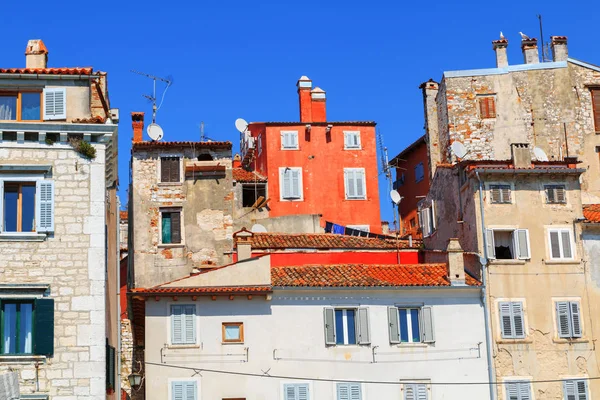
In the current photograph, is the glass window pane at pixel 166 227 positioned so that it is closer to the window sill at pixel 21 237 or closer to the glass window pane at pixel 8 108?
the glass window pane at pixel 8 108

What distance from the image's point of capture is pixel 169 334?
3759cm

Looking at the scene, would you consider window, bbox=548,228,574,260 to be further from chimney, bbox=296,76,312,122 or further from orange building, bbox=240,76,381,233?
chimney, bbox=296,76,312,122

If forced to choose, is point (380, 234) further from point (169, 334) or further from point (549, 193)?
point (169, 334)

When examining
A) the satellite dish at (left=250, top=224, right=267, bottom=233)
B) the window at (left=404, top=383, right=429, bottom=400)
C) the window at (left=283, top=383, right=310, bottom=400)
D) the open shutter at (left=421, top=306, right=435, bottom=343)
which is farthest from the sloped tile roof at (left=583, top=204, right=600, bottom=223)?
the satellite dish at (left=250, top=224, right=267, bottom=233)

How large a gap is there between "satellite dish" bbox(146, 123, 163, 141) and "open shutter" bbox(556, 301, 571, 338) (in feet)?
66.6

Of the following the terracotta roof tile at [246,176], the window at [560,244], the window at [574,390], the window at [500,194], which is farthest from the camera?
the terracotta roof tile at [246,176]

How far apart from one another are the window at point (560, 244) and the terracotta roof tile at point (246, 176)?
1789 centimetres

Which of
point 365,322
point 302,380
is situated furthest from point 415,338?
point 302,380

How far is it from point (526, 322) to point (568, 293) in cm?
198

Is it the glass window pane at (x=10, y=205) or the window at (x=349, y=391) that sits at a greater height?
the glass window pane at (x=10, y=205)

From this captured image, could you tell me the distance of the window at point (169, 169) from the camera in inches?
2046

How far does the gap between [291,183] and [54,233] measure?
28.1m

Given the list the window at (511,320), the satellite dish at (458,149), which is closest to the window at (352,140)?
the satellite dish at (458,149)

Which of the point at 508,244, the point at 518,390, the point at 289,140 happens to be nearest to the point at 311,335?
the point at 518,390
